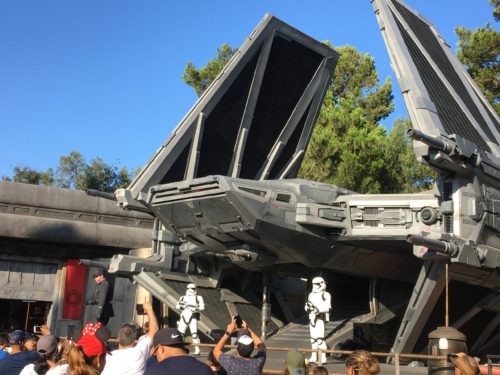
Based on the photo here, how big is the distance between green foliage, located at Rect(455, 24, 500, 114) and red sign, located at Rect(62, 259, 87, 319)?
23.8 meters

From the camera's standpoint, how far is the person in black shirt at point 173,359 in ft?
12.5

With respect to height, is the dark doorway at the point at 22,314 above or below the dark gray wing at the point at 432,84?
below

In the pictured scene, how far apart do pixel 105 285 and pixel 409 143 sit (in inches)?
1343

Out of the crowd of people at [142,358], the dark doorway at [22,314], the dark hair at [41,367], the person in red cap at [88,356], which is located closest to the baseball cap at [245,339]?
the crowd of people at [142,358]

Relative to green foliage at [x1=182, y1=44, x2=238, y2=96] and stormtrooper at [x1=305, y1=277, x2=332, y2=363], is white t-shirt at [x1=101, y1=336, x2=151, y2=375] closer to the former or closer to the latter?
stormtrooper at [x1=305, y1=277, x2=332, y2=363]

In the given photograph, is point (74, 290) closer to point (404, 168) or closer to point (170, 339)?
point (404, 168)

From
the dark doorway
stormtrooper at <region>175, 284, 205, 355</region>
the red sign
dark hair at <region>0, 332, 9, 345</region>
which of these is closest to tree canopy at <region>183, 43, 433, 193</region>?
the red sign

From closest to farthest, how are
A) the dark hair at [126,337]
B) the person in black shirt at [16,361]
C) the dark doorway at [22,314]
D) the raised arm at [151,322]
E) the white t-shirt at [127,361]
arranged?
the white t-shirt at [127,361], the dark hair at [126,337], the raised arm at [151,322], the person in black shirt at [16,361], the dark doorway at [22,314]

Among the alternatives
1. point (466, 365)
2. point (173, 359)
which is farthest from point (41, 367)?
point (466, 365)

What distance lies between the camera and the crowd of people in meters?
4.15

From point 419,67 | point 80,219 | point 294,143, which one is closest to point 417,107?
point 419,67

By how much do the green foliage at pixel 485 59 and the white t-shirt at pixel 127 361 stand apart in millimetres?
32755

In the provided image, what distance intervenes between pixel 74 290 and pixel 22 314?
5333mm

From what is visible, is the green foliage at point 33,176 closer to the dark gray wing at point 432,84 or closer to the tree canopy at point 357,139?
the tree canopy at point 357,139
